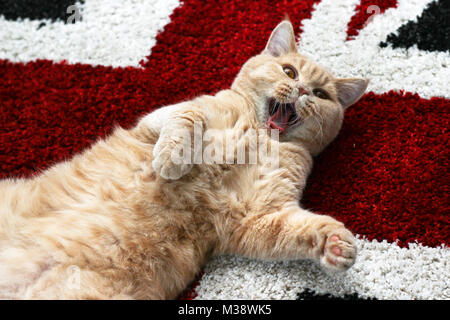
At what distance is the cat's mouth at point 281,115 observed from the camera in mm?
1941

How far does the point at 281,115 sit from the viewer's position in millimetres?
1969

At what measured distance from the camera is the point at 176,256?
1.61 metres

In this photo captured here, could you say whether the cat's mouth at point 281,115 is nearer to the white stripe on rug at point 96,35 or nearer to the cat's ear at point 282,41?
the cat's ear at point 282,41

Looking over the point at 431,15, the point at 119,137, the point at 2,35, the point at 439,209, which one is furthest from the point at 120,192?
the point at 431,15

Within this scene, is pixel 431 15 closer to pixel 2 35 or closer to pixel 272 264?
pixel 272 264

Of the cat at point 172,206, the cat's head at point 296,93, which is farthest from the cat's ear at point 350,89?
the cat at point 172,206

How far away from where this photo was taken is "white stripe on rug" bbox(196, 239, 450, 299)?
5.11 feet

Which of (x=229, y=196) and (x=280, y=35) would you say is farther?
(x=280, y=35)

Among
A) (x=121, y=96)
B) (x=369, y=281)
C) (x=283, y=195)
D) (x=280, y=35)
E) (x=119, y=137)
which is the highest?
(x=280, y=35)

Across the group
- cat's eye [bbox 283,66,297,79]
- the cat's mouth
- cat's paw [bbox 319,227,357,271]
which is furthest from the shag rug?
cat's eye [bbox 283,66,297,79]

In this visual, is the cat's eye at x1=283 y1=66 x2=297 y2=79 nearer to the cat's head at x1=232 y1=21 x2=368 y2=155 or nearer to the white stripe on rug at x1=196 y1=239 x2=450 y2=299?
the cat's head at x1=232 y1=21 x2=368 y2=155
